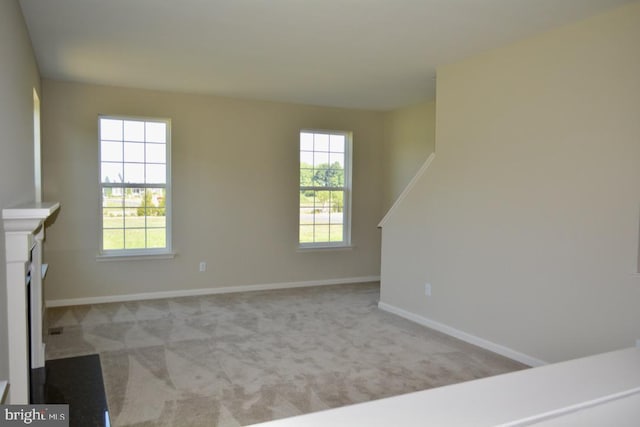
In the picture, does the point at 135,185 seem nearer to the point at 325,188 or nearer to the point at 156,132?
the point at 156,132

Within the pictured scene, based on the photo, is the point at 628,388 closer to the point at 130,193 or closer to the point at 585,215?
the point at 585,215

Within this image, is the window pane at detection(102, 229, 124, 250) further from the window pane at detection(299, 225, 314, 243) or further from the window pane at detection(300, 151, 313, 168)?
the window pane at detection(300, 151, 313, 168)

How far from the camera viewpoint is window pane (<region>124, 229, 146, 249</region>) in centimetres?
565

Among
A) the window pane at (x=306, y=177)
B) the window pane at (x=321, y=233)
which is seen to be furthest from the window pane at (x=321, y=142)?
the window pane at (x=321, y=233)

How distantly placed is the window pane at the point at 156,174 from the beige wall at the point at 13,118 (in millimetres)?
2132

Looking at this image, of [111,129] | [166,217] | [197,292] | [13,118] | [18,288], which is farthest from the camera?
[197,292]

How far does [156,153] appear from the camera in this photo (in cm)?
573

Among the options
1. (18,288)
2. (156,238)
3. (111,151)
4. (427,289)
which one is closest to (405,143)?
(427,289)

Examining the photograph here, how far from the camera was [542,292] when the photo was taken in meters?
3.47

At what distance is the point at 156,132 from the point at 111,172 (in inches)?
28.4

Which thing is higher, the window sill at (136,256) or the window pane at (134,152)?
the window pane at (134,152)

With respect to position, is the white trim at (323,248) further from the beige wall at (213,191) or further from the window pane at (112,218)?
the window pane at (112,218)

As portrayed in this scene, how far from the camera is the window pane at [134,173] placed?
221 inches

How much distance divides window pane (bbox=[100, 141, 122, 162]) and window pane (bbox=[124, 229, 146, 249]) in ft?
2.88
